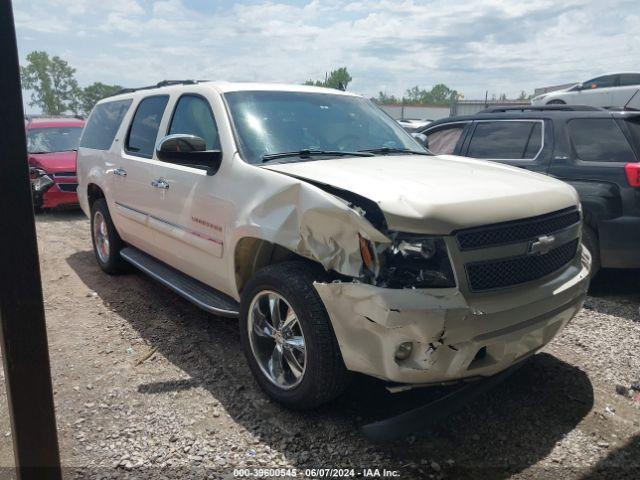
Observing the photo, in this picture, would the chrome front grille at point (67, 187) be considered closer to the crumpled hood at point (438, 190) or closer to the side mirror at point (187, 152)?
the side mirror at point (187, 152)

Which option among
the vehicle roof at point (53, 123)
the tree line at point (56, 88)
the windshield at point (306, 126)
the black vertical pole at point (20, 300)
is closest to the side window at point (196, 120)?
the windshield at point (306, 126)

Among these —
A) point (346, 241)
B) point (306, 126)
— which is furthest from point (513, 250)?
point (306, 126)

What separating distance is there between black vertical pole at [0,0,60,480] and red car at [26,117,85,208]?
8.51 m

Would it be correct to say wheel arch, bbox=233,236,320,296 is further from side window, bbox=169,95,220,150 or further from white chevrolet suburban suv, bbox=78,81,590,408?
side window, bbox=169,95,220,150

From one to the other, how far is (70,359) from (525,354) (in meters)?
3.16

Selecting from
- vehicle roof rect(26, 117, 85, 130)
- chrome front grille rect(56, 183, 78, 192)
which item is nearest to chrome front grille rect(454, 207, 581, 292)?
chrome front grille rect(56, 183, 78, 192)

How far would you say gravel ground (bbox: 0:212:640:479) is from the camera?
8.83ft

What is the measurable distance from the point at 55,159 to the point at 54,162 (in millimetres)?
121

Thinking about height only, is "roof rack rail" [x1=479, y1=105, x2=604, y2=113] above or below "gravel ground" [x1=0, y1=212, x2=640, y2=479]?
above

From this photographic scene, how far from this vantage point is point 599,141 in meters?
5.16

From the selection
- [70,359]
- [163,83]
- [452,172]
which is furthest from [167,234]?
[452,172]

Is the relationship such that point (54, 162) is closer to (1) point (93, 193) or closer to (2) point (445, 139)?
(1) point (93, 193)

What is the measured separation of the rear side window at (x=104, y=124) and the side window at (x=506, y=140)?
4.01 m

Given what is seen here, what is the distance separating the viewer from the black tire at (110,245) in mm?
5652
